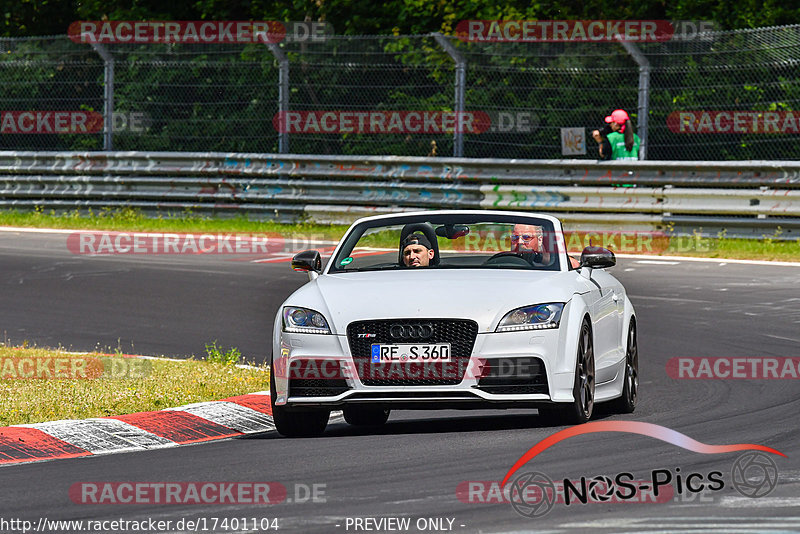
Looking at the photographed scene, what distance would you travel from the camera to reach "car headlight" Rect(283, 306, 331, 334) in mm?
9109

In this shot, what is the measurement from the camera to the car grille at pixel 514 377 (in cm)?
891

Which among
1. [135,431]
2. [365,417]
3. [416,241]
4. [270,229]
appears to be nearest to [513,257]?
[416,241]

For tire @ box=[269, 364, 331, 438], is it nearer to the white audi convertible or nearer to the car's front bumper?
the white audi convertible

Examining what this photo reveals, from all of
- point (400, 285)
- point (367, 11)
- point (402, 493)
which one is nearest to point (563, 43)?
point (367, 11)

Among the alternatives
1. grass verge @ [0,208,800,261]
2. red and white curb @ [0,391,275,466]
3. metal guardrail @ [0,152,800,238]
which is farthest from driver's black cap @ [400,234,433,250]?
metal guardrail @ [0,152,800,238]

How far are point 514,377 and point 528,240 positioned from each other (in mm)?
1679

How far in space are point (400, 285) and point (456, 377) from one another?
71 centimetres

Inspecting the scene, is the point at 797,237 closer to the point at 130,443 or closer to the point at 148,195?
the point at 148,195

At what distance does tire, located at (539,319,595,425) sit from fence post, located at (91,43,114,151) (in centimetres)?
1700

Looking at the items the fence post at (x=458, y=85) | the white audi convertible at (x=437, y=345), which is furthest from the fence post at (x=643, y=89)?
the white audi convertible at (x=437, y=345)

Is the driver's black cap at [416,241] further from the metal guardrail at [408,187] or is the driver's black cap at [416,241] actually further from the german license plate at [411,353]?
the metal guardrail at [408,187]

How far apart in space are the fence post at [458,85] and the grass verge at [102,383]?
10.8 m

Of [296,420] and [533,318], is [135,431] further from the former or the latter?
[533,318]

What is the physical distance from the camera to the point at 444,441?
29.3 ft
